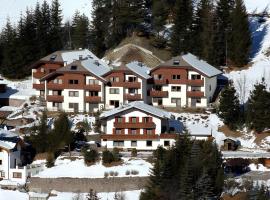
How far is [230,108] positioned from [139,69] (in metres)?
9.50

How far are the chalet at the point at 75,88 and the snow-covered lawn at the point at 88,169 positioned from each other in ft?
34.3

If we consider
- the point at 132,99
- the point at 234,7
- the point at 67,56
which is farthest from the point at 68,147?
the point at 234,7

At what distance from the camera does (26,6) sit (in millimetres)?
93688

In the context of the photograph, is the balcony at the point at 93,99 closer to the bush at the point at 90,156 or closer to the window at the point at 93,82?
the window at the point at 93,82

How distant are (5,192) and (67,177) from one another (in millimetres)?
3918

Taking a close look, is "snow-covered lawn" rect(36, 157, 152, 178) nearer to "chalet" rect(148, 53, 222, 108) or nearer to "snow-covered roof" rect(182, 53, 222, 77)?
"chalet" rect(148, 53, 222, 108)

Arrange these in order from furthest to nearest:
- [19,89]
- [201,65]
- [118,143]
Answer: [19,89], [201,65], [118,143]

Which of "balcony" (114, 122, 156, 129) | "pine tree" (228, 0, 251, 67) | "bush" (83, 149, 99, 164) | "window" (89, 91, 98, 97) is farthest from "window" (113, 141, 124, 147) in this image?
"pine tree" (228, 0, 251, 67)

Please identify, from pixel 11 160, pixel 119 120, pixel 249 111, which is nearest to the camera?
pixel 11 160

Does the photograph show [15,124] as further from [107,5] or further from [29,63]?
[107,5]

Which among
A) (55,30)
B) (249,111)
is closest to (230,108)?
(249,111)

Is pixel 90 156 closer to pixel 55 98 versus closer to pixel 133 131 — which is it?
pixel 133 131

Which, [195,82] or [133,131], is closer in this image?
[133,131]

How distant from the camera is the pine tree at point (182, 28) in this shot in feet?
226
